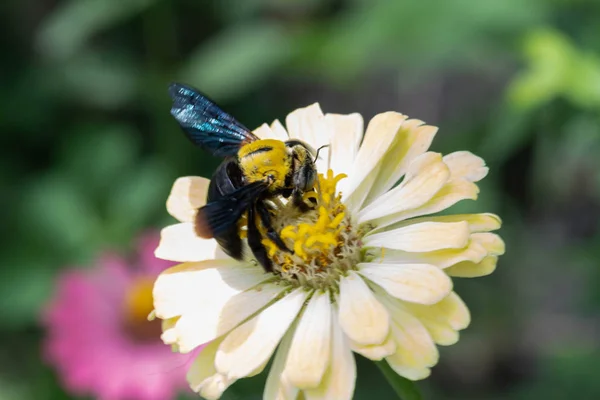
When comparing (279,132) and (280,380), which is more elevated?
(279,132)

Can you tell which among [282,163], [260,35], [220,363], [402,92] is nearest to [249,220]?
[282,163]

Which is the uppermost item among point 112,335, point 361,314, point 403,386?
point 361,314

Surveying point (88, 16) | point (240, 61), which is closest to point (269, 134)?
point (240, 61)

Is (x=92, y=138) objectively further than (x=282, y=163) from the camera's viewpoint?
Yes

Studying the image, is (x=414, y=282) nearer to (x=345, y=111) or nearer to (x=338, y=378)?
(x=338, y=378)

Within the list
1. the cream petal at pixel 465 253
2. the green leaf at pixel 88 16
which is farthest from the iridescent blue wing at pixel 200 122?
the green leaf at pixel 88 16

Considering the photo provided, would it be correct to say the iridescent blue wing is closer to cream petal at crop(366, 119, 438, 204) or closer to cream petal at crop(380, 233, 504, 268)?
cream petal at crop(366, 119, 438, 204)

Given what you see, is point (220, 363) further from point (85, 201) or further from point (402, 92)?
point (402, 92)
